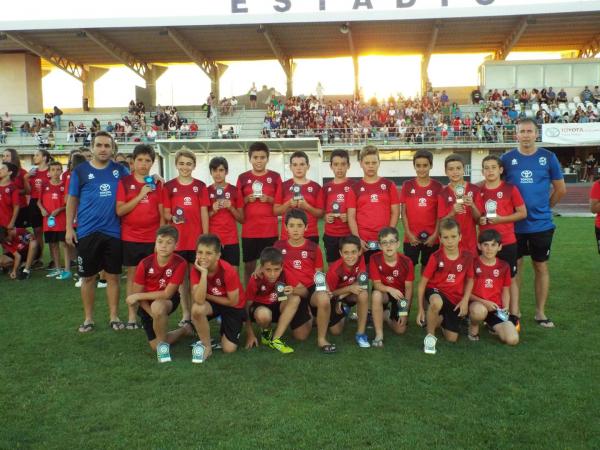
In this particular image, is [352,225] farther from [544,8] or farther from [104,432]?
[544,8]

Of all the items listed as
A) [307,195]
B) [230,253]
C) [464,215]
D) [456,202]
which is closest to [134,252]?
[230,253]

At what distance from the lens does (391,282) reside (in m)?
5.23

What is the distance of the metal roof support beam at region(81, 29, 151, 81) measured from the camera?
3027cm

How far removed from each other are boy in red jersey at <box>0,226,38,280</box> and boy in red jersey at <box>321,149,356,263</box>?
543 centimetres

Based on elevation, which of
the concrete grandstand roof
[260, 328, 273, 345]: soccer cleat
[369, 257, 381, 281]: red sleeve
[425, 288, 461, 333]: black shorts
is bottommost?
[260, 328, 273, 345]: soccer cleat

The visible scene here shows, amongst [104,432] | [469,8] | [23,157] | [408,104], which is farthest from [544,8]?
[104,432]

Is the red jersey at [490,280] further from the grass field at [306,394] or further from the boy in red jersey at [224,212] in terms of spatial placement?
the boy in red jersey at [224,212]

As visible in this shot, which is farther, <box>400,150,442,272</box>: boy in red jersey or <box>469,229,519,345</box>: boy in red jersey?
<box>400,150,442,272</box>: boy in red jersey

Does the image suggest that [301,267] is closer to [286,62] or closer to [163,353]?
[163,353]

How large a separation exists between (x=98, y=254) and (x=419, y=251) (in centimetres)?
342

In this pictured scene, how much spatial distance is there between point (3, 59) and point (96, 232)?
120ft

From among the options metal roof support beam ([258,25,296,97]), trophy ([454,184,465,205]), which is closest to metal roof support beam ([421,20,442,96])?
metal roof support beam ([258,25,296,97])

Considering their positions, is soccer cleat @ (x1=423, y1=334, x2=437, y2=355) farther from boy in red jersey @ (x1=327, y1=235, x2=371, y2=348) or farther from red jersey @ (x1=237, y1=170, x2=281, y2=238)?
red jersey @ (x1=237, y1=170, x2=281, y2=238)

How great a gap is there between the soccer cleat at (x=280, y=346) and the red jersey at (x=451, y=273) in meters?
1.49
